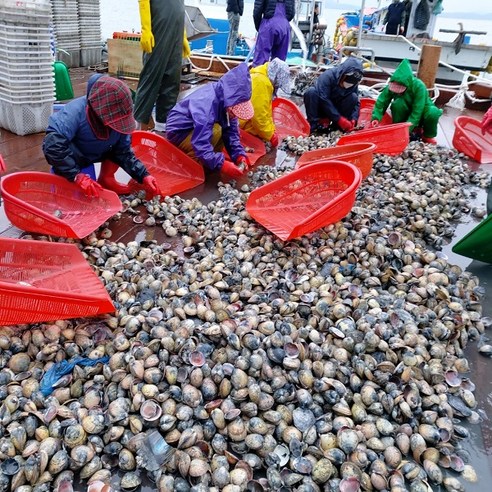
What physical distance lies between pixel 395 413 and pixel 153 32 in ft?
11.3

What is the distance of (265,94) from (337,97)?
44.8 inches

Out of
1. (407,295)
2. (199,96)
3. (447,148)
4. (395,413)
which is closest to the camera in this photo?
(395,413)

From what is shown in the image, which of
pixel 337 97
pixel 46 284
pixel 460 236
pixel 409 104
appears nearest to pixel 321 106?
pixel 337 97

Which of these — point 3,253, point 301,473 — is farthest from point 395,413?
point 3,253

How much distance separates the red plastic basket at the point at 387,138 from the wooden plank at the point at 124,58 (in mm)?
3565

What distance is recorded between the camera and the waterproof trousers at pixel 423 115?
4244 millimetres

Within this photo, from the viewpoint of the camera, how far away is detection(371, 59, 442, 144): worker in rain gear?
415cm

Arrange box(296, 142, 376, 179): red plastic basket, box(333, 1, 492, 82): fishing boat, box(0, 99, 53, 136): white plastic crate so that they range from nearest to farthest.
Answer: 1. box(296, 142, 376, 179): red plastic basket
2. box(0, 99, 53, 136): white plastic crate
3. box(333, 1, 492, 82): fishing boat

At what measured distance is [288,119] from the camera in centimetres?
463

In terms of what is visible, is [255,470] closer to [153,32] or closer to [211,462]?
[211,462]

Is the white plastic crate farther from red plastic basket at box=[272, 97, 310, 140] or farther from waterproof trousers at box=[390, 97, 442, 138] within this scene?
waterproof trousers at box=[390, 97, 442, 138]

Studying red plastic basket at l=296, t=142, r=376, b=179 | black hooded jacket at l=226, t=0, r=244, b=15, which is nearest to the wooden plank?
black hooded jacket at l=226, t=0, r=244, b=15

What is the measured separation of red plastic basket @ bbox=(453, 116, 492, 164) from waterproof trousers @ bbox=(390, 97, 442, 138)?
21 cm

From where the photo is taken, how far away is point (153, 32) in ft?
11.9
